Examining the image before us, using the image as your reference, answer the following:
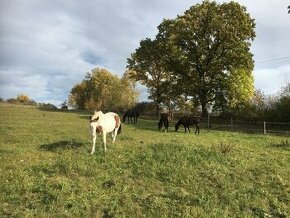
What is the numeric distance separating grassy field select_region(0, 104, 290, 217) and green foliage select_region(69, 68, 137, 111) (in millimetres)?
56738

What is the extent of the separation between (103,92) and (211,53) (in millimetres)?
49902

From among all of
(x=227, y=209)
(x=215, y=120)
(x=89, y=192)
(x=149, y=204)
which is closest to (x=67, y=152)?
(x=89, y=192)

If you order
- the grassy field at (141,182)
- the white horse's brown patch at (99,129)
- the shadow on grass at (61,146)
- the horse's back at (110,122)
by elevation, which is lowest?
the grassy field at (141,182)

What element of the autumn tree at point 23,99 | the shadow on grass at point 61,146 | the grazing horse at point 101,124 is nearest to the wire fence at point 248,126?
the grazing horse at point 101,124

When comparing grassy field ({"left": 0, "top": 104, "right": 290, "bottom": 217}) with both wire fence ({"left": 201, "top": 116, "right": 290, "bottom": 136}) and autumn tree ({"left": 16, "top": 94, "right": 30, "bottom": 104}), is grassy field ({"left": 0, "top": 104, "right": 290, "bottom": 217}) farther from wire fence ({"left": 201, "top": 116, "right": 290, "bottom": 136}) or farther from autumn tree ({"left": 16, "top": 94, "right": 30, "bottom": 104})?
autumn tree ({"left": 16, "top": 94, "right": 30, "bottom": 104})

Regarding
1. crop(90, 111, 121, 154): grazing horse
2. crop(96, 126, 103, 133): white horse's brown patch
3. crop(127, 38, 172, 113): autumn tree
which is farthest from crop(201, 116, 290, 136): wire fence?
crop(96, 126, 103, 133): white horse's brown patch

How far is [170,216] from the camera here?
36.6 feet

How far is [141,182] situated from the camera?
13.6 metres

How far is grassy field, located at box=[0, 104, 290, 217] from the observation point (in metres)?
11.5

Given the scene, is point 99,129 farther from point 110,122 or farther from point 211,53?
point 211,53

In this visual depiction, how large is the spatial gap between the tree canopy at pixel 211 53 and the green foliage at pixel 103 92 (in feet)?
87.1

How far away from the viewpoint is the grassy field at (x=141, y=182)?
11461 mm

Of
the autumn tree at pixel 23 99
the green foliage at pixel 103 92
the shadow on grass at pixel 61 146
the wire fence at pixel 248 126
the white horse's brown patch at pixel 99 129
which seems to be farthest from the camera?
the autumn tree at pixel 23 99

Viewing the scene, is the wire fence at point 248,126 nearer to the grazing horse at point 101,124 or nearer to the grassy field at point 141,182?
the grassy field at point 141,182
